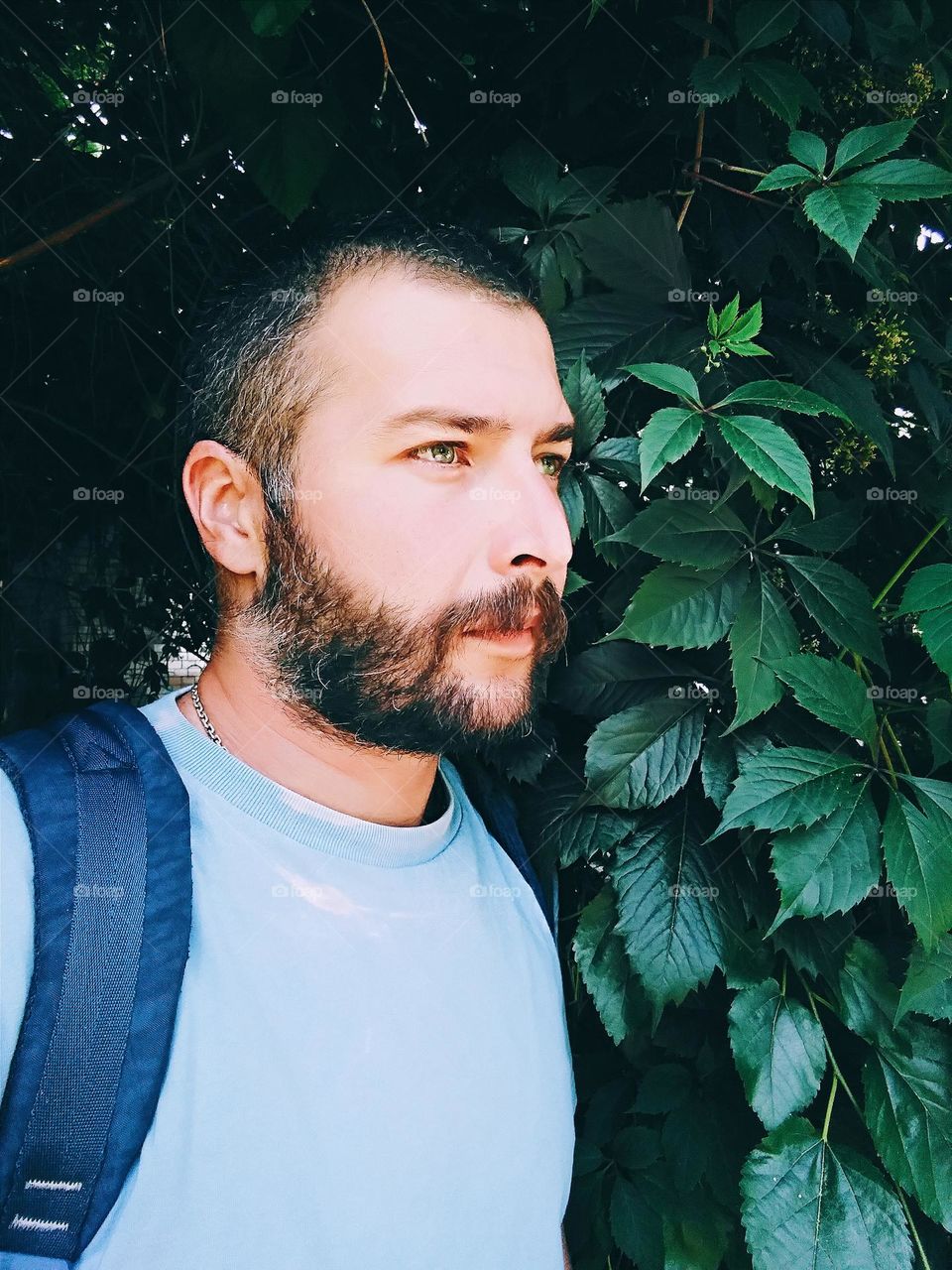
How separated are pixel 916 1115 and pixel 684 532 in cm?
70

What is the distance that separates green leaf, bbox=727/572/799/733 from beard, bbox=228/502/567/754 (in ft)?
0.67

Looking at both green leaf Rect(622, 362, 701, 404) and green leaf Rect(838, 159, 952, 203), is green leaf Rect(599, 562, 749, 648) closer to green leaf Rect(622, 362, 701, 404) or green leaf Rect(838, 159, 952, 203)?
green leaf Rect(622, 362, 701, 404)

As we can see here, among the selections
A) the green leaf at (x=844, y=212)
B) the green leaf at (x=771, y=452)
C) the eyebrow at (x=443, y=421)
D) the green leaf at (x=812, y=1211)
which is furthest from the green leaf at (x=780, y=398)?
the green leaf at (x=812, y=1211)

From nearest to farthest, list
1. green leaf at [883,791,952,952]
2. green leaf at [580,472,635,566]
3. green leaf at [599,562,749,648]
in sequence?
green leaf at [883,791,952,952], green leaf at [599,562,749,648], green leaf at [580,472,635,566]

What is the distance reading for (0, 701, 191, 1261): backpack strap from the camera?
769 mm

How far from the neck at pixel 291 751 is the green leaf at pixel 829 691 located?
0.44 m

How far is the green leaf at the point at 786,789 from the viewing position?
0.95 m

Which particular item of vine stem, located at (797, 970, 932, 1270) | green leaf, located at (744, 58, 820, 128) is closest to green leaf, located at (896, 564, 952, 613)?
vine stem, located at (797, 970, 932, 1270)

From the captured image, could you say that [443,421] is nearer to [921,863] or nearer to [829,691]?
[829,691]

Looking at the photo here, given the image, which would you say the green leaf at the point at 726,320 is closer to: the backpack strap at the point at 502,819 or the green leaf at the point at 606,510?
the green leaf at the point at 606,510

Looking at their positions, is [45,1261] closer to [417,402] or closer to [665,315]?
[417,402]

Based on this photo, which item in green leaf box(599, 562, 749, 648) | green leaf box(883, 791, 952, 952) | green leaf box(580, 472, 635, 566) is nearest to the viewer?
green leaf box(883, 791, 952, 952)

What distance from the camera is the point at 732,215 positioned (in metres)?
1.21

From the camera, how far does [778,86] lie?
1069 mm
